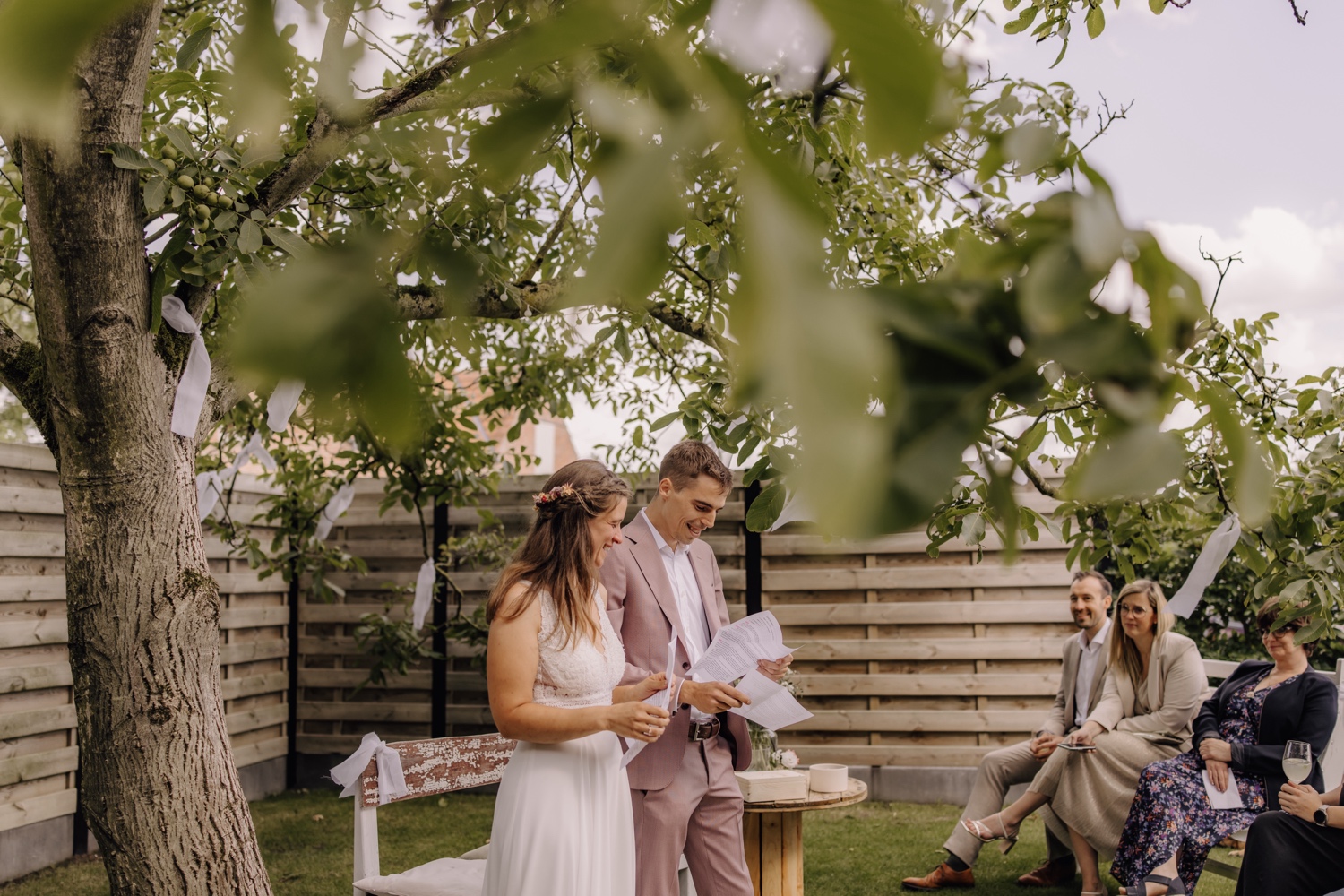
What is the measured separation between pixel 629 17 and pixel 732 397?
0.11m

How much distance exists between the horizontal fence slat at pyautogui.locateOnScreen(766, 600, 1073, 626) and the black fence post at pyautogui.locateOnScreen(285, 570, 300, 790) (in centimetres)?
328

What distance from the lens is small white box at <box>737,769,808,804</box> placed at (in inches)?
153

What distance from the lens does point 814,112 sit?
36cm

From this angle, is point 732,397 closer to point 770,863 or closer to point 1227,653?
point 770,863

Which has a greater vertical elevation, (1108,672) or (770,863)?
(1108,672)

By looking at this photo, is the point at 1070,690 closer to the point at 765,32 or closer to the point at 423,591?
the point at 423,591

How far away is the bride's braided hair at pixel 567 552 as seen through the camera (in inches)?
110

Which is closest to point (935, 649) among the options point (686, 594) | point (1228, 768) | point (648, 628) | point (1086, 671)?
point (1086, 671)

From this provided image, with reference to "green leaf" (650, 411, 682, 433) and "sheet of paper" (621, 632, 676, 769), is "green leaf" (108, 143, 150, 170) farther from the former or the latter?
"sheet of paper" (621, 632, 676, 769)

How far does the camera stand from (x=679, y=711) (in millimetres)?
3162

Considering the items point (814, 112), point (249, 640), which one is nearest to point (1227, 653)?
point (249, 640)

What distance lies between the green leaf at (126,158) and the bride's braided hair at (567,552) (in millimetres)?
1305

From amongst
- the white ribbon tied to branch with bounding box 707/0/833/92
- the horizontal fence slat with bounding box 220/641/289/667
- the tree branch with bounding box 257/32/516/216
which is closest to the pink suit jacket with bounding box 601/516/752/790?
the tree branch with bounding box 257/32/516/216

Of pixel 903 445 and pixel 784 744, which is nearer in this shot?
pixel 903 445
